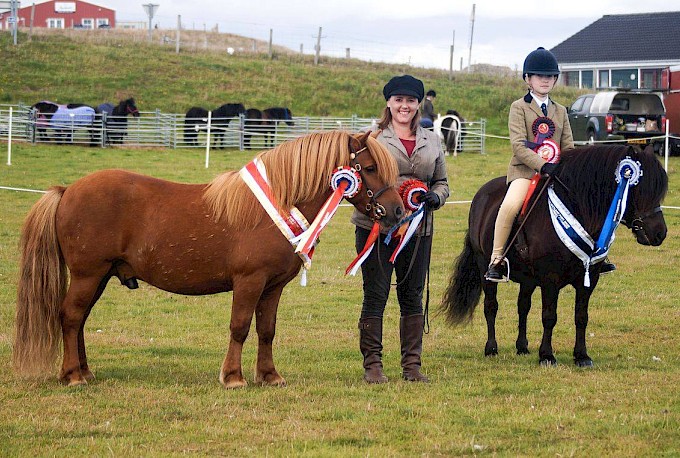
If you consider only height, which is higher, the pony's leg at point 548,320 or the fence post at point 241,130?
the fence post at point 241,130

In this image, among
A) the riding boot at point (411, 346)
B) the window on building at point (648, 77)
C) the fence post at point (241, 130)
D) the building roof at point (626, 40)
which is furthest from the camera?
the building roof at point (626, 40)

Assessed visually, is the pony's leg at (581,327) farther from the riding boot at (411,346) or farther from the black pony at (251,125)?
the black pony at (251,125)

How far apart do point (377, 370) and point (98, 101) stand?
3424cm

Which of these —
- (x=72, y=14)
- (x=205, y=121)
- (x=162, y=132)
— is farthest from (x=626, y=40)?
(x=72, y=14)

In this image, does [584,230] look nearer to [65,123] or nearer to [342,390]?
[342,390]

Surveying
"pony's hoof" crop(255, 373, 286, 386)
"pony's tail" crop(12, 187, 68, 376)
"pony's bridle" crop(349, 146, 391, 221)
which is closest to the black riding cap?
"pony's bridle" crop(349, 146, 391, 221)

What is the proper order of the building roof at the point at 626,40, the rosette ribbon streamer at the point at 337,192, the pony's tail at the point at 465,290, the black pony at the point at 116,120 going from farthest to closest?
1. the building roof at the point at 626,40
2. the black pony at the point at 116,120
3. the pony's tail at the point at 465,290
4. the rosette ribbon streamer at the point at 337,192

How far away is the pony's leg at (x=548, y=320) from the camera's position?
7781 mm

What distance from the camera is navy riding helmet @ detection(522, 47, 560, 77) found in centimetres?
779

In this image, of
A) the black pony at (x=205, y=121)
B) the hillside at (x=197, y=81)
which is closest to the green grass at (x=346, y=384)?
the black pony at (x=205, y=121)

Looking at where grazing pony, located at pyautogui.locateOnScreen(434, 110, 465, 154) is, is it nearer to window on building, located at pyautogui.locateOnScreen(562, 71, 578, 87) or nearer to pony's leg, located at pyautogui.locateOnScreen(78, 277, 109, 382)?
pony's leg, located at pyautogui.locateOnScreen(78, 277, 109, 382)

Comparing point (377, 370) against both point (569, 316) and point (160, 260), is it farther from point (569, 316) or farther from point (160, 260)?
point (569, 316)

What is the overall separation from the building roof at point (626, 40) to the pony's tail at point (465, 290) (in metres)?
48.8

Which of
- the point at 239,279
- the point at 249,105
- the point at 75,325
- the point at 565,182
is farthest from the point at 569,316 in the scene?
the point at 249,105
